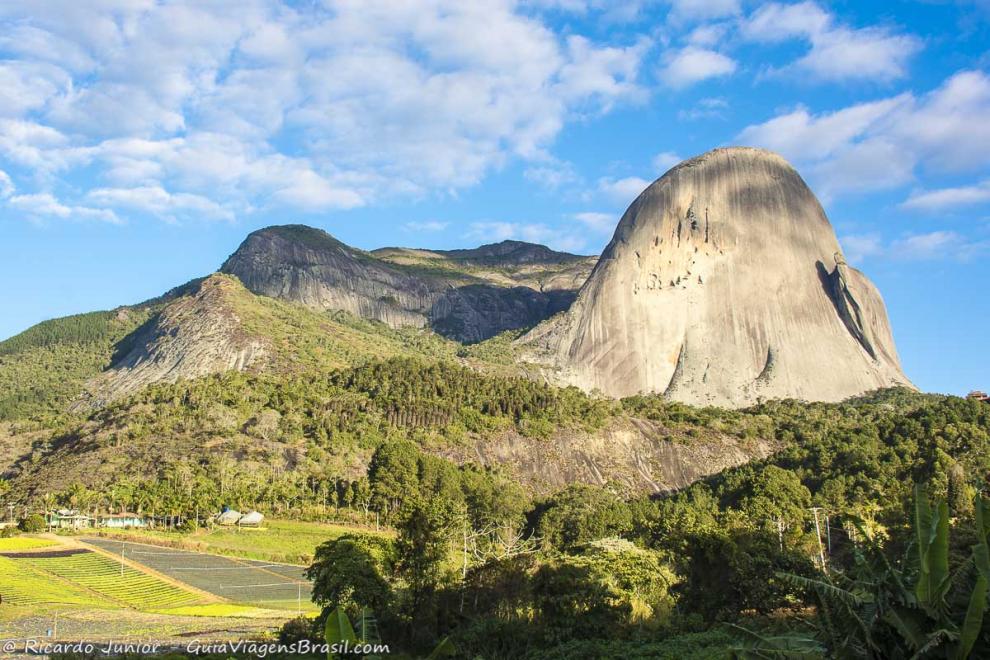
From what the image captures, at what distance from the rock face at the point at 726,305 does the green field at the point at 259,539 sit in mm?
96639

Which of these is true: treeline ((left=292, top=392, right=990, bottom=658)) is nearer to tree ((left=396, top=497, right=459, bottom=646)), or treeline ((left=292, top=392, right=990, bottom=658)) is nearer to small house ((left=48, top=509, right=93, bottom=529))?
tree ((left=396, top=497, right=459, bottom=646))

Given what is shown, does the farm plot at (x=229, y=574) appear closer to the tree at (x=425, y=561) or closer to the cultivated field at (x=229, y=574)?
the cultivated field at (x=229, y=574)

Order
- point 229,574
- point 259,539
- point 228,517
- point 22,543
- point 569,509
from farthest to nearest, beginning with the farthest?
point 569,509 → point 228,517 → point 259,539 → point 22,543 → point 229,574

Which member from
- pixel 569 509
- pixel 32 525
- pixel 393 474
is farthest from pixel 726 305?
pixel 32 525

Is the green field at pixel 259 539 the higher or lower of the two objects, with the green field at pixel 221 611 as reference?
higher

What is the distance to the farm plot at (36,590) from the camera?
4928cm

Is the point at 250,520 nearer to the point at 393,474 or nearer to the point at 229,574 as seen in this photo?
the point at 393,474

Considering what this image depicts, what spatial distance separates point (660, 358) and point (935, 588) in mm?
169186

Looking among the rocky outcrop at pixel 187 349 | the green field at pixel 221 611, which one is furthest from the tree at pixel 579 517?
the rocky outcrop at pixel 187 349

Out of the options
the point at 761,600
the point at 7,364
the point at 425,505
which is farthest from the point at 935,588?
the point at 7,364

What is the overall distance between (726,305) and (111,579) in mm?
146015

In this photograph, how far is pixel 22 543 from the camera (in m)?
68.1

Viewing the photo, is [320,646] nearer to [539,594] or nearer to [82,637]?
[539,594]

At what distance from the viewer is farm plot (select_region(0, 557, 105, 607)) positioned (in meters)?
49.3
